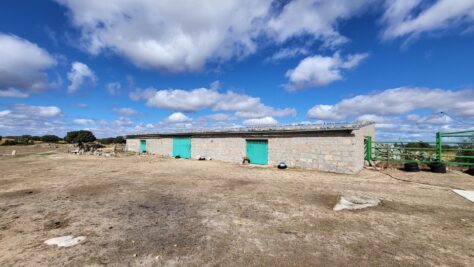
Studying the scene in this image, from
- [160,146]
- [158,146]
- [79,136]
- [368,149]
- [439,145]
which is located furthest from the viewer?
[79,136]

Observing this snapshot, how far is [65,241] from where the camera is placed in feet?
15.0

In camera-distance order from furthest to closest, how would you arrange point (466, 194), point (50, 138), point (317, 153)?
point (50, 138), point (317, 153), point (466, 194)

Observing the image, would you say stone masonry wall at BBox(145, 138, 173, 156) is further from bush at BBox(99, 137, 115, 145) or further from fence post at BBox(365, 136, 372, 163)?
bush at BBox(99, 137, 115, 145)

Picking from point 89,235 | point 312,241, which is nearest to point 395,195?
point 312,241

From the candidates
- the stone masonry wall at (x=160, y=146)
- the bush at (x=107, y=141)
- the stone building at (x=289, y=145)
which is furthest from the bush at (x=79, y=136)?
the stone building at (x=289, y=145)

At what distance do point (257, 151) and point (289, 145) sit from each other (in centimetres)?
318

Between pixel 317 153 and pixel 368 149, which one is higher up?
pixel 368 149

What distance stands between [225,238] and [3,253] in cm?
417

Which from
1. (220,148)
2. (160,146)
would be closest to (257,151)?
(220,148)

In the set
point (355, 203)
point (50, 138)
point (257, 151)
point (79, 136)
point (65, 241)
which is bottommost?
point (65, 241)

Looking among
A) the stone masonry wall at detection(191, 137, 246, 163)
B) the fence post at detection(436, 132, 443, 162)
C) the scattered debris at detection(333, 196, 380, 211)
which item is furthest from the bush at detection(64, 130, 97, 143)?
the fence post at detection(436, 132, 443, 162)

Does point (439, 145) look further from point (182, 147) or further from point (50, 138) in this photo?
point (50, 138)

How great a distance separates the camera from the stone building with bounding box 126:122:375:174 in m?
14.4

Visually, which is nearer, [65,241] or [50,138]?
[65,241]
